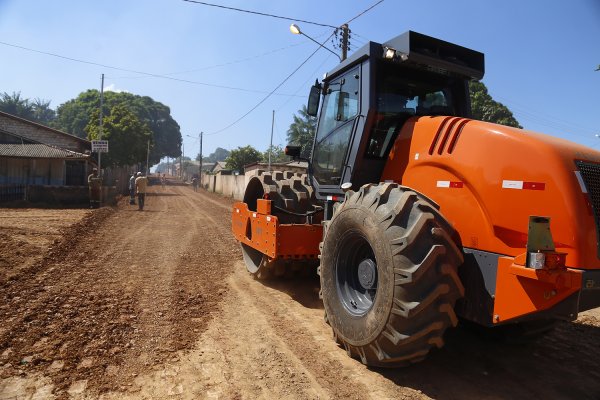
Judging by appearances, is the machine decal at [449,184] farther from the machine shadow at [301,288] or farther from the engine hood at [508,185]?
the machine shadow at [301,288]

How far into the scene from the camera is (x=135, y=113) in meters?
61.9

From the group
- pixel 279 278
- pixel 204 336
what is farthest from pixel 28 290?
pixel 279 278

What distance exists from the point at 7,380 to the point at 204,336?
1.51 meters

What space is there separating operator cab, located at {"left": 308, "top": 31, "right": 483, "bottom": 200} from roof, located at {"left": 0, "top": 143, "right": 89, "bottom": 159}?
19.0 metres

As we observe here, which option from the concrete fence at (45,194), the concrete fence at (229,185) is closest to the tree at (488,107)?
the concrete fence at (229,185)

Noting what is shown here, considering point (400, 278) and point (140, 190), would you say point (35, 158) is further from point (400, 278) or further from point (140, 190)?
point (400, 278)

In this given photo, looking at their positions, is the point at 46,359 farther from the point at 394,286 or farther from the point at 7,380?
the point at 394,286

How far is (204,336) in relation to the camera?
12.5 ft

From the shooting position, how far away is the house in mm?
19062

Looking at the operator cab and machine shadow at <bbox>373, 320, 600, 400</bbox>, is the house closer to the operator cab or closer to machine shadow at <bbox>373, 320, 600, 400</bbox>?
the operator cab

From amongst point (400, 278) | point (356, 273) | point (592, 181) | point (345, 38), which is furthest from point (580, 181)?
point (345, 38)

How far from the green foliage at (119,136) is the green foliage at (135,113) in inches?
658

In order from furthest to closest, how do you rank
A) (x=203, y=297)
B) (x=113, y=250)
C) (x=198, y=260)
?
(x=113, y=250), (x=198, y=260), (x=203, y=297)

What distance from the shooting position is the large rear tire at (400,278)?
106 inches
